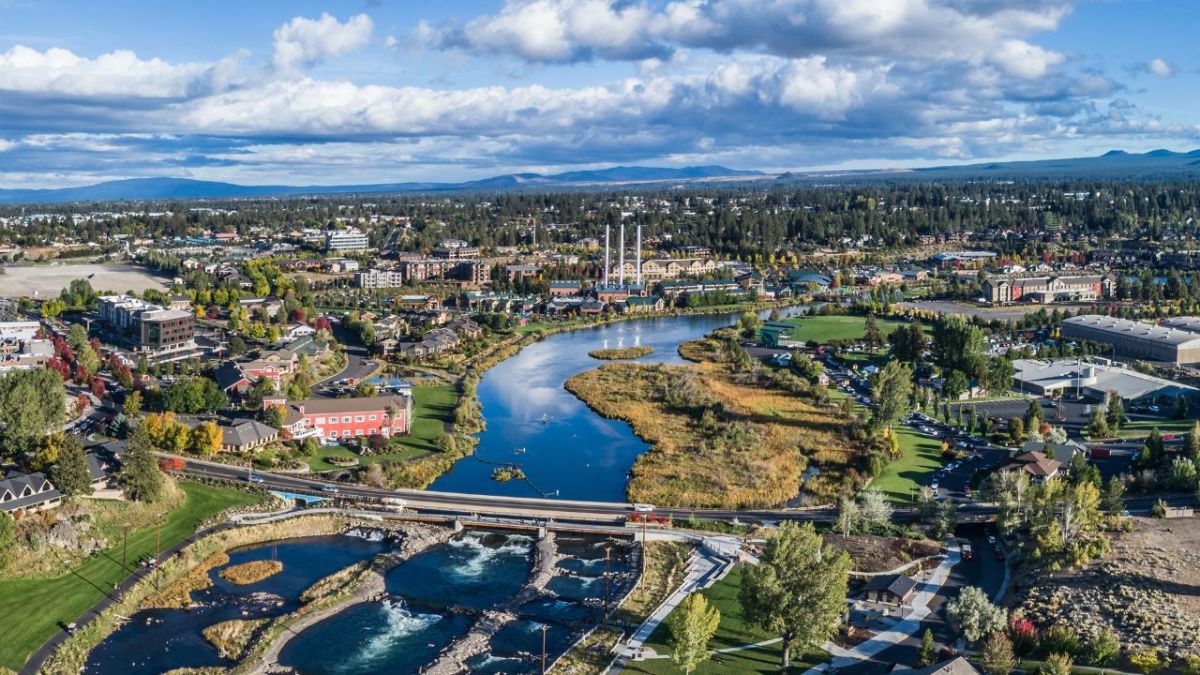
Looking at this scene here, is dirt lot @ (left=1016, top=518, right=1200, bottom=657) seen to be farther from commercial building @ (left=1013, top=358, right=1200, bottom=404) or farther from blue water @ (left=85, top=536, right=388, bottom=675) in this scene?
blue water @ (left=85, top=536, right=388, bottom=675)

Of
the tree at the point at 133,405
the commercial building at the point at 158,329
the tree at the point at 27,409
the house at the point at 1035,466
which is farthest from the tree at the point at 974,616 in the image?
the commercial building at the point at 158,329

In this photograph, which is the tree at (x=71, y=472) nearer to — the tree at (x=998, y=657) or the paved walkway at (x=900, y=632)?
the paved walkway at (x=900, y=632)

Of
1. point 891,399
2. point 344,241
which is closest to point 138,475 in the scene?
point 891,399

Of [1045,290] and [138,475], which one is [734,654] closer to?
[138,475]

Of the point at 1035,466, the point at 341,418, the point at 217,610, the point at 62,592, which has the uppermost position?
the point at 341,418

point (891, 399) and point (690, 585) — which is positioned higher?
point (891, 399)
